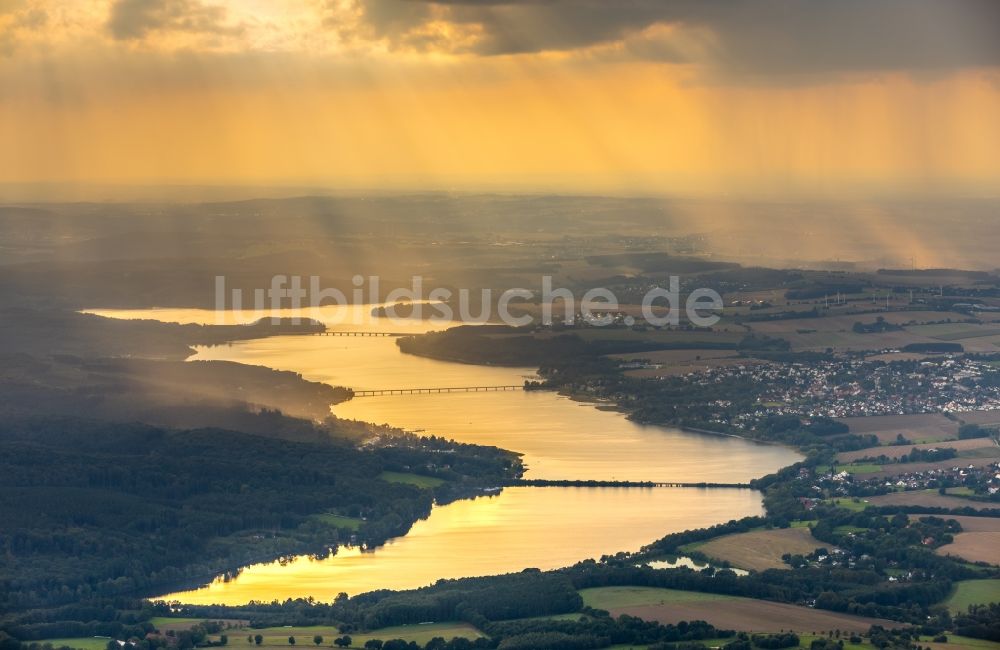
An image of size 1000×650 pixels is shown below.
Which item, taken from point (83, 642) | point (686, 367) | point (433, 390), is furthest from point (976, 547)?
point (686, 367)

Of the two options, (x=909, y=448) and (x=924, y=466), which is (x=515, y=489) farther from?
(x=909, y=448)

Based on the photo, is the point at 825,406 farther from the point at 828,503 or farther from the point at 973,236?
the point at 973,236

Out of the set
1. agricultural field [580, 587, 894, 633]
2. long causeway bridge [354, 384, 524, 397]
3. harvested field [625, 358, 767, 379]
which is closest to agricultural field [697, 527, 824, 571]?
agricultural field [580, 587, 894, 633]

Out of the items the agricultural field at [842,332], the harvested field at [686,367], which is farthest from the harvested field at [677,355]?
the agricultural field at [842,332]

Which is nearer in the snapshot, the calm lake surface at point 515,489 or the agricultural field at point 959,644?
the agricultural field at point 959,644

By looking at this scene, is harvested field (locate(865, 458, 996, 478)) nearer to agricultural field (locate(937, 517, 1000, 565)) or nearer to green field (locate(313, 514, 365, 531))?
agricultural field (locate(937, 517, 1000, 565))

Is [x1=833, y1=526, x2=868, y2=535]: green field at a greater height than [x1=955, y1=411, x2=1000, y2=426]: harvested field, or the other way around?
[x1=955, y1=411, x2=1000, y2=426]: harvested field

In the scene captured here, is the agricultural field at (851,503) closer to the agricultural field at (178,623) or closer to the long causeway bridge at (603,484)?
the long causeway bridge at (603,484)
